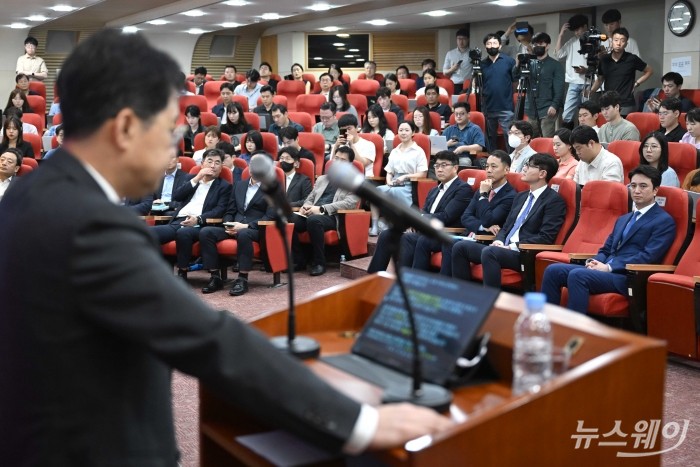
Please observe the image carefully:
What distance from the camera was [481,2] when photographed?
11.3 m

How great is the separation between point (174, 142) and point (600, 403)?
0.89 m

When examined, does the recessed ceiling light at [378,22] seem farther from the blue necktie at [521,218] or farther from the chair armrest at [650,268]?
the chair armrest at [650,268]

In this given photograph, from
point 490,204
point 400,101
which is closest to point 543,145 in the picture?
point 490,204

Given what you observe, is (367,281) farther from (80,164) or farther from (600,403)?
(80,164)

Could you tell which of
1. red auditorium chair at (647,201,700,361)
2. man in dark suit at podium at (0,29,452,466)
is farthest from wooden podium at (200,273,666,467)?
red auditorium chair at (647,201,700,361)

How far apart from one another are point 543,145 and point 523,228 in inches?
80.6

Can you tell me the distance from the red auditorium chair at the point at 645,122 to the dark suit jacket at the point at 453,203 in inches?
91.5

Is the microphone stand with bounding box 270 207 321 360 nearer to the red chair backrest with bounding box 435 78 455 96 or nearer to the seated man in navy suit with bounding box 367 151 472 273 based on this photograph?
the seated man in navy suit with bounding box 367 151 472 273

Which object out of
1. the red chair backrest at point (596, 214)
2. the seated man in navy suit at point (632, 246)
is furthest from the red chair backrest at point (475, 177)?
the seated man in navy suit at point (632, 246)

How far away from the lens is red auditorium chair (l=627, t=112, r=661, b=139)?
780cm

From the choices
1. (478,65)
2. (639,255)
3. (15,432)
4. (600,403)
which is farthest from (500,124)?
(15,432)

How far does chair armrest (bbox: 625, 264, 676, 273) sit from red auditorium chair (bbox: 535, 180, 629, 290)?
0.54 m

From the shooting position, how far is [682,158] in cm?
641

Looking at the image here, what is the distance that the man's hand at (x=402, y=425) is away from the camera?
1.23 m
